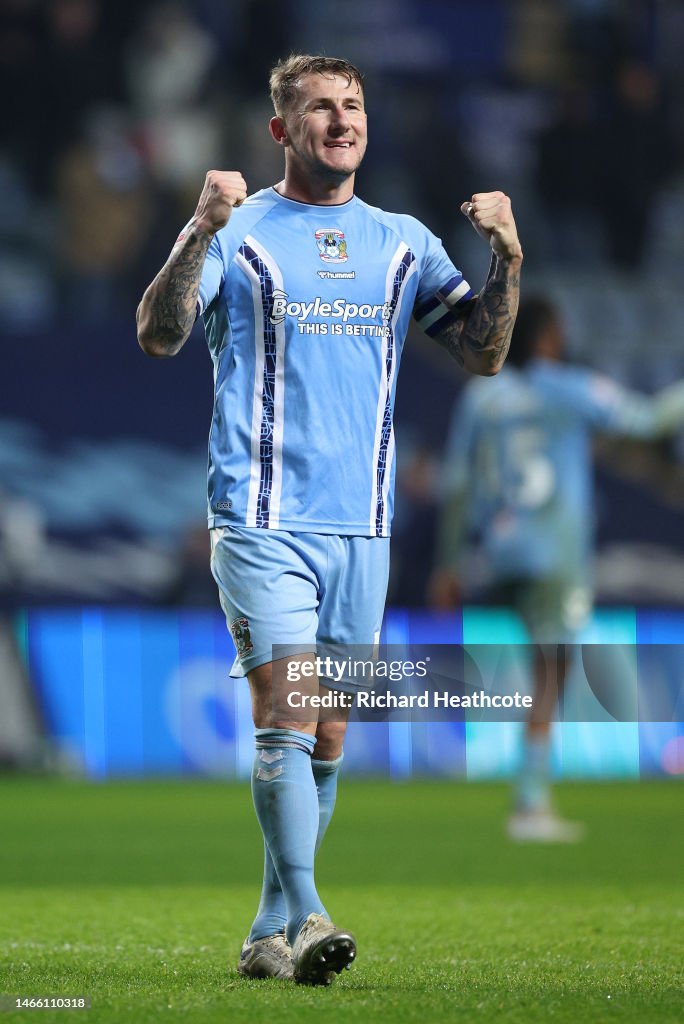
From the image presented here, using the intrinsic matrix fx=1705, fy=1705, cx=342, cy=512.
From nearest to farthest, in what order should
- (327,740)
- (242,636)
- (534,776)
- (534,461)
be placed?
(242,636) → (327,740) → (534,776) → (534,461)

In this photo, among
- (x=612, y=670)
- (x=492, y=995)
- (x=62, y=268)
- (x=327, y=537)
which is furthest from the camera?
(x=62, y=268)

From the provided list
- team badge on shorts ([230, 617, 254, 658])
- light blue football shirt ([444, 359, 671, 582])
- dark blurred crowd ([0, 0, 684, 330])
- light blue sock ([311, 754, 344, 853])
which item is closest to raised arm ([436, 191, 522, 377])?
team badge on shorts ([230, 617, 254, 658])

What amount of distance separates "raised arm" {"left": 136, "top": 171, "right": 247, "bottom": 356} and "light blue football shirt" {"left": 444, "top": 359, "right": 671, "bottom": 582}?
4568mm

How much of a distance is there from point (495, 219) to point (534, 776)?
433 centimetres

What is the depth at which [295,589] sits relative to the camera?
3600 millimetres

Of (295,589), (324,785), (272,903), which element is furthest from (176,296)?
(272,903)

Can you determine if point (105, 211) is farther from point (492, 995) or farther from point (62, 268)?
point (492, 995)

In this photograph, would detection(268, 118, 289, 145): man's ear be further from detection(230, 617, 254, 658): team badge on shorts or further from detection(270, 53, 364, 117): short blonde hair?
detection(230, 617, 254, 658): team badge on shorts

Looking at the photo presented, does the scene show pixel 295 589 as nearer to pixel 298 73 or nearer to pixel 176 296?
pixel 176 296

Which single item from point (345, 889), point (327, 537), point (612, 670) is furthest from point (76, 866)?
point (327, 537)

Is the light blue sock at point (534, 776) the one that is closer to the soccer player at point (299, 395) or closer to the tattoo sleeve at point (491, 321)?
the soccer player at point (299, 395)

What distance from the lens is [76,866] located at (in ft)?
21.6

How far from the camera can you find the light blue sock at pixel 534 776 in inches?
297

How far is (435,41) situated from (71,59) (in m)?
3.41
